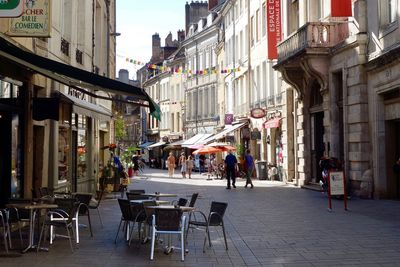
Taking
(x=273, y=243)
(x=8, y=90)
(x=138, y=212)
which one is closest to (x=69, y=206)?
(x=138, y=212)

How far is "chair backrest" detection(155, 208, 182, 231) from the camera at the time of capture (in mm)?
8648

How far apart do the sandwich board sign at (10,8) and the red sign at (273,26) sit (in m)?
20.6

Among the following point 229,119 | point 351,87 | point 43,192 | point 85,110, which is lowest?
point 43,192

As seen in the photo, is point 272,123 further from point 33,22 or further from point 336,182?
point 33,22

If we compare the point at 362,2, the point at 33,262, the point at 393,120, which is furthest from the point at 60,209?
the point at 362,2

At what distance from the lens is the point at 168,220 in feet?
28.6

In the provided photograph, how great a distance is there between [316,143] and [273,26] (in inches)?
262

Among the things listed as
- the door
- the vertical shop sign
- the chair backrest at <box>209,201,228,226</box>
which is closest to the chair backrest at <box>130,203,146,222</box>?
the chair backrest at <box>209,201,228,226</box>

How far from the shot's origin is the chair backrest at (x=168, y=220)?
340 inches

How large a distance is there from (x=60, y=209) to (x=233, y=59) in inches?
1310

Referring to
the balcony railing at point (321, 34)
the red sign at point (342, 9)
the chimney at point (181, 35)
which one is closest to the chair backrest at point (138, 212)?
the red sign at point (342, 9)

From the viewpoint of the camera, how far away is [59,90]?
611 inches

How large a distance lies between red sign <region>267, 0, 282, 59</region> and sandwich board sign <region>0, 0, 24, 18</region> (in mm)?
20588

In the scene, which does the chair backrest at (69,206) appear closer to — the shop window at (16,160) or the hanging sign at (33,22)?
the hanging sign at (33,22)
